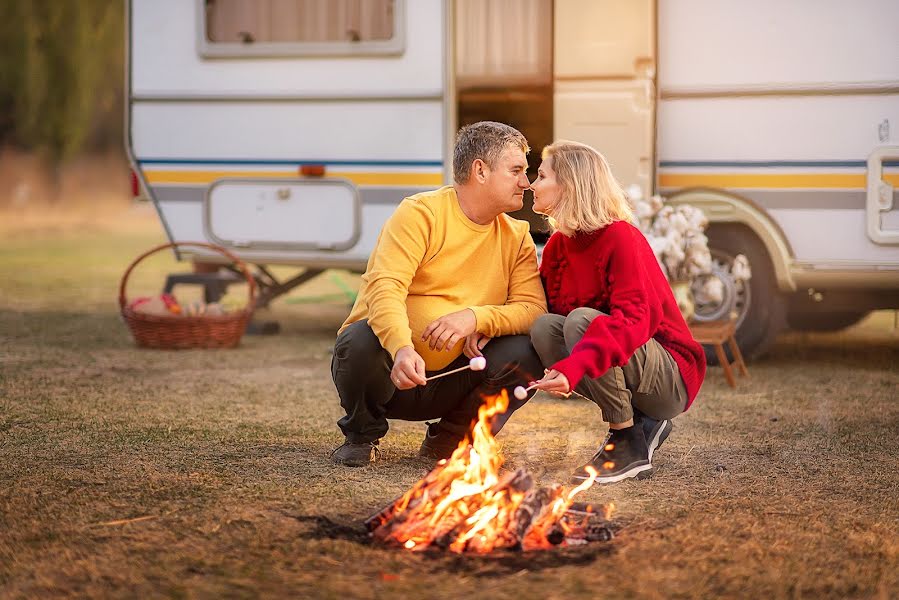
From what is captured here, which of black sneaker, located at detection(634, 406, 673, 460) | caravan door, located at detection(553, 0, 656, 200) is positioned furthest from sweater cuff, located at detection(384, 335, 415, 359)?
caravan door, located at detection(553, 0, 656, 200)

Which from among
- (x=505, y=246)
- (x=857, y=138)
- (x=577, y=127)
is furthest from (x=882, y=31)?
(x=505, y=246)

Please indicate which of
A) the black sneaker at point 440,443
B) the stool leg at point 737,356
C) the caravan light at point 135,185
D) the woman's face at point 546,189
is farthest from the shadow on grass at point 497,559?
the caravan light at point 135,185

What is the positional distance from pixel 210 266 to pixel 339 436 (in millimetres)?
3278

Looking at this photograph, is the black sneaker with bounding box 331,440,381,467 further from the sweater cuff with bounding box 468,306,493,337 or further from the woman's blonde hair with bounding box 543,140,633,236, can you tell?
the woman's blonde hair with bounding box 543,140,633,236

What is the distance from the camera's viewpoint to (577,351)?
335cm

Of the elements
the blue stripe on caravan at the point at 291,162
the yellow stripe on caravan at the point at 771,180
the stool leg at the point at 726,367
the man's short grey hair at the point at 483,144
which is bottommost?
the stool leg at the point at 726,367

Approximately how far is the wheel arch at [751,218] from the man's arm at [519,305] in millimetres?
2535

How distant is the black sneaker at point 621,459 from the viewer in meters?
3.72

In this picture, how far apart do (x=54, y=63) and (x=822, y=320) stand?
17.1 metres

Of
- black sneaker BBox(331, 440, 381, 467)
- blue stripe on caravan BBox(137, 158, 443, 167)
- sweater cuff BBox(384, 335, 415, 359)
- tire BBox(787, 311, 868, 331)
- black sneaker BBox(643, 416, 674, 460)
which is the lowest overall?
tire BBox(787, 311, 868, 331)

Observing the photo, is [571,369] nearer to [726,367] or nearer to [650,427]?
[650,427]

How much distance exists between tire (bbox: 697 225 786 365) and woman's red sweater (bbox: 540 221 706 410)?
254 cm

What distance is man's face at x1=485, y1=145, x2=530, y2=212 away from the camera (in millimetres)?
3662

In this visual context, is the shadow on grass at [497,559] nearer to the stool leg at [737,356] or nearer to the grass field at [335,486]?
the grass field at [335,486]
